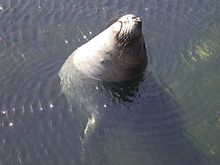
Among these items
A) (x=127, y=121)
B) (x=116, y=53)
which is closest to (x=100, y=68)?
(x=116, y=53)

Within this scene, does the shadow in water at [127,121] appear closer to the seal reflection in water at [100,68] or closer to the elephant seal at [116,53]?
the seal reflection in water at [100,68]

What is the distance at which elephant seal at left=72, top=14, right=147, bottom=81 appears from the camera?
307 inches

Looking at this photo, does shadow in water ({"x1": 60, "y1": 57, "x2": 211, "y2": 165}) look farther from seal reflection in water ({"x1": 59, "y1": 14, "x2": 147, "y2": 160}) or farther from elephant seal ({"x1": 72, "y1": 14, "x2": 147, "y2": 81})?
elephant seal ({"x1": 72, "y1": 14, "x2": 147, "y2": 81})

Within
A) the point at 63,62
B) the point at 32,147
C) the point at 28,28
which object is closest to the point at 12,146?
the point at 32,147

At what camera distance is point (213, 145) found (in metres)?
7.87

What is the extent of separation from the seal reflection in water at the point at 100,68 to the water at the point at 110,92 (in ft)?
0.11

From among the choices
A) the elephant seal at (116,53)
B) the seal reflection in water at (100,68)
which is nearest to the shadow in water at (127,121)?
the seal reflection in water at (100,68)

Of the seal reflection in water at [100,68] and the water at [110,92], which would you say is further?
the seal reflection in water at [100,68]

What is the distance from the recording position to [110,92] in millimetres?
8352

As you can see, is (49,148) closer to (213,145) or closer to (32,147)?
(32,147)

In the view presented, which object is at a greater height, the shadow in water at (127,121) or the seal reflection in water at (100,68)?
the seal reflection in water at (100,68)

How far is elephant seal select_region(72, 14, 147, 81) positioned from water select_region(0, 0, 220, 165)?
22 cm

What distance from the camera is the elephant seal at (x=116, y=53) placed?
7800mm

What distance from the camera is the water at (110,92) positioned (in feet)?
25.0
